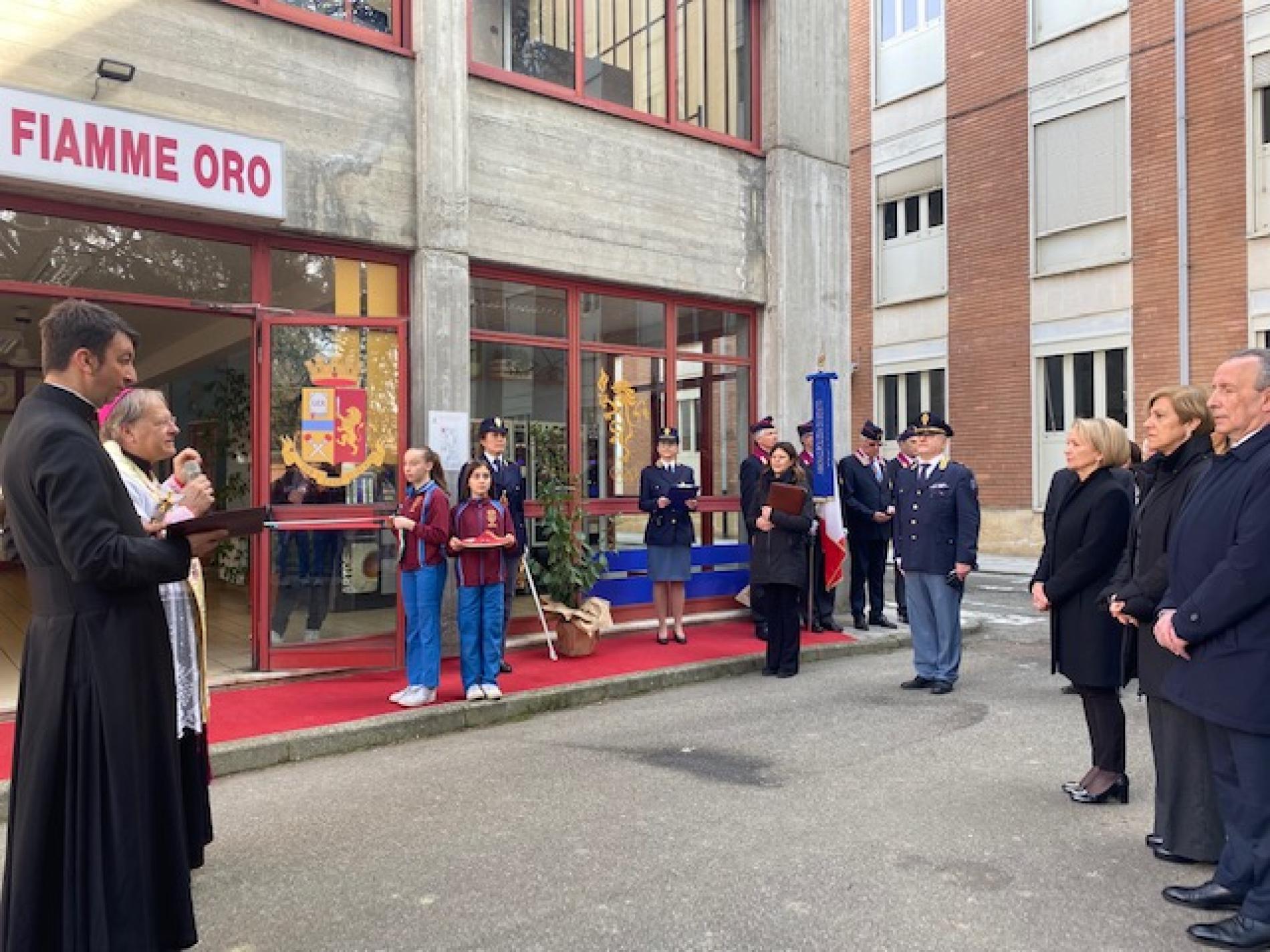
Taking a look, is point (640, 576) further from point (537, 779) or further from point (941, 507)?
point (537, 779)

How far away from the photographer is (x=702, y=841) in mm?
4445

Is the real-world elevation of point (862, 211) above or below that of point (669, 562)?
above

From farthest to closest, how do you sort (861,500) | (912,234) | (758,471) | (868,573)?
(912,234)
(868,573)
(861,500)
(758,471)

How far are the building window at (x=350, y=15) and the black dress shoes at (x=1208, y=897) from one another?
8020 mm

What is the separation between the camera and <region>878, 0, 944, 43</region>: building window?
2009 cm

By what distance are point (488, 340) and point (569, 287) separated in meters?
1.12

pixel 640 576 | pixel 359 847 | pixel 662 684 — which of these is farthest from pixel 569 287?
pixel 359 847

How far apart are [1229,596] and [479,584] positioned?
15.6 ft

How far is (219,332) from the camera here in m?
11.0

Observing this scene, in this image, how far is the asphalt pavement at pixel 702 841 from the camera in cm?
359

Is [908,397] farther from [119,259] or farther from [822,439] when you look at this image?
[119,259]

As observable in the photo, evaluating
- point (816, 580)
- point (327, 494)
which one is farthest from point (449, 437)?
point (816, 580)

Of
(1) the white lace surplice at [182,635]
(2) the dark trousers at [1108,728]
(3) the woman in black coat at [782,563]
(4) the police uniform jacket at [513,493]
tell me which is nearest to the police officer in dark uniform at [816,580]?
(3) the woman in black coat at [782,563]

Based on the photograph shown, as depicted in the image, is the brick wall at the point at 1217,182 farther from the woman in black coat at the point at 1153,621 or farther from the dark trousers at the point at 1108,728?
the woman in black coat at the point at 1153,621
